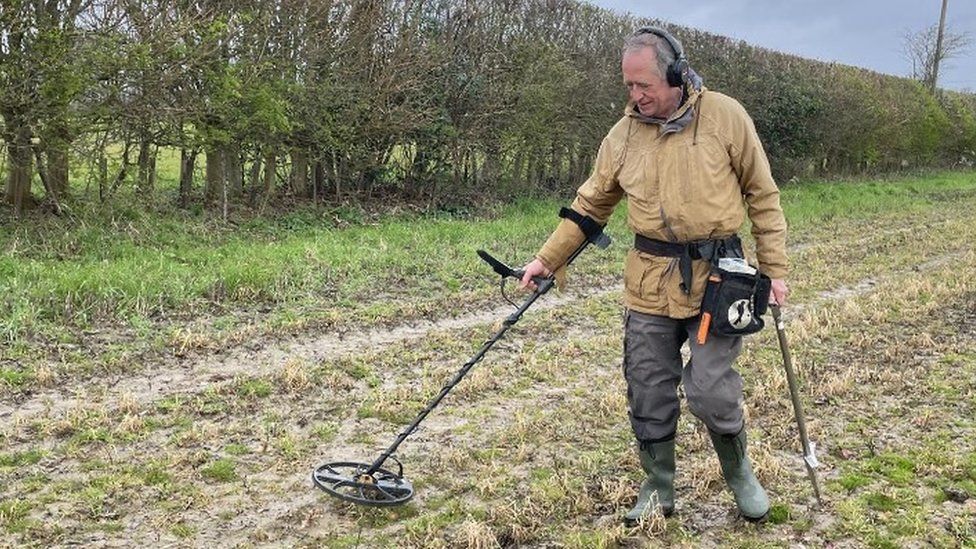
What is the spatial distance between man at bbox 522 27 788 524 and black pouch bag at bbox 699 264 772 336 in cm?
7

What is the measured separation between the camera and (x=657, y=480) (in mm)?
4125

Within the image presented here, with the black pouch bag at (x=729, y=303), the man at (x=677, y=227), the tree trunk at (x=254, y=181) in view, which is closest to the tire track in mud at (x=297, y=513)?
the man at (x=677, y=227)

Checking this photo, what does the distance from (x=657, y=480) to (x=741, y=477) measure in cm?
40

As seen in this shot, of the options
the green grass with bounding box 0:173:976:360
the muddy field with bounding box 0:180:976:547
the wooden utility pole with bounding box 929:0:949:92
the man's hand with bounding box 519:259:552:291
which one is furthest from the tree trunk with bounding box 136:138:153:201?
the wooden utility pole with bounding box 929:0:949:92

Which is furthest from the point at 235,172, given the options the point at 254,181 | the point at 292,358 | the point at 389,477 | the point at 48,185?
the point at 389,477

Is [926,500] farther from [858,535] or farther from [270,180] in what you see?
[270,180]

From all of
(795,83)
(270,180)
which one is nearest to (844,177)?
A: (795,83)

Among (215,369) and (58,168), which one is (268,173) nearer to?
(58,168)

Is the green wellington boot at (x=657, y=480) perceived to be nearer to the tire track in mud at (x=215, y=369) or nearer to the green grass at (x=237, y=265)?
the tire track in mud at (x=215, y=369)

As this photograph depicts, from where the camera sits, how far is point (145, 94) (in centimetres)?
976

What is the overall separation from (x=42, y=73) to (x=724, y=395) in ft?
25.5

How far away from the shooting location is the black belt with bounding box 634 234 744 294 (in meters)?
3.78

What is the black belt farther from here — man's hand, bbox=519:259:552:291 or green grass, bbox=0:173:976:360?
green grass, bbox=0:173:976:360

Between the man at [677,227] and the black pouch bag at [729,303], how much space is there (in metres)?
0.07
